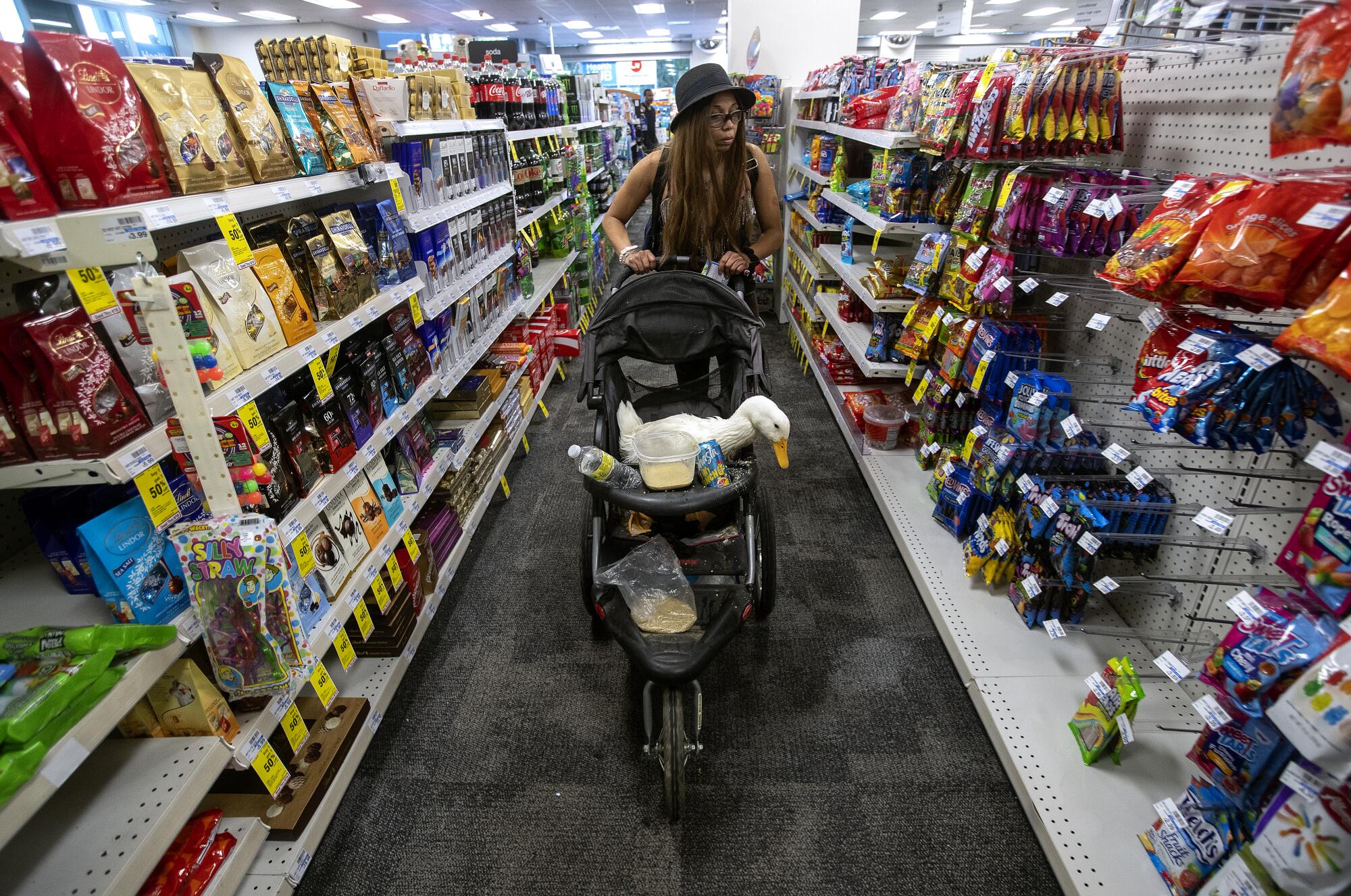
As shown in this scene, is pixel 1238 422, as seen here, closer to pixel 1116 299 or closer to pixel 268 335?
pixel 1116 299

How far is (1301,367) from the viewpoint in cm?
123

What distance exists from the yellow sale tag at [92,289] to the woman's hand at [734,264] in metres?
2.03

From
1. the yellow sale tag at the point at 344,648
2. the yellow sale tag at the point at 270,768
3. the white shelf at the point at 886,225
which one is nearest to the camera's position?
the yellow sale tag at the point at 270,768

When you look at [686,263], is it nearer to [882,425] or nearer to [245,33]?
[882,425]

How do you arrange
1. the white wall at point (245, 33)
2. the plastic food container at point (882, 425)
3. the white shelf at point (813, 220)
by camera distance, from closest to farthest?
the plastic food container at point (882, 425)
the white shelf at point (813, 220)
the white wall at point (245, 33)

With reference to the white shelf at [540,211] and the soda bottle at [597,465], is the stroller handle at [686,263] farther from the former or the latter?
the white shelf at [540,211]

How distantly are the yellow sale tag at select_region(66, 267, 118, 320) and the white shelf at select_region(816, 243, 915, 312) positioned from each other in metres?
2.79

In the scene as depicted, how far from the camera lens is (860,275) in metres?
3.53

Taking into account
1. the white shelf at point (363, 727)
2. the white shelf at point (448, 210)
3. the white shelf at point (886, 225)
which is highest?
the white shelf at point (448, 210)

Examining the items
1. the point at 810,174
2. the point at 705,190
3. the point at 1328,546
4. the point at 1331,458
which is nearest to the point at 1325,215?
the point at 1331,458

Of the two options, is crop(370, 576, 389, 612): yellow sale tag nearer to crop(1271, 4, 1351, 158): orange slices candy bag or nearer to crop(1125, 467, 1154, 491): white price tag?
crop(1125, 467, 1154, 491): white price tag

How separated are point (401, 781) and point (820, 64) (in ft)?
21.4

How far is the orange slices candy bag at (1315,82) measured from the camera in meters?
1.07

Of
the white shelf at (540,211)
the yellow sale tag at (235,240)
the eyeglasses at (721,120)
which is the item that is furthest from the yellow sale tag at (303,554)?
the white shelf at (540,211)
